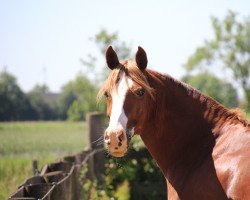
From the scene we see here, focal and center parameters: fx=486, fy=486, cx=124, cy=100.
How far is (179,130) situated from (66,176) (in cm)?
221

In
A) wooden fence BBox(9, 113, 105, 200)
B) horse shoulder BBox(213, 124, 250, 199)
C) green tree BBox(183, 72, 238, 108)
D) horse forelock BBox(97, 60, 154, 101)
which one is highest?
horse forelock BBox(97, 60, 154, 101)

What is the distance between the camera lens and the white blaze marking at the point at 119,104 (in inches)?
154

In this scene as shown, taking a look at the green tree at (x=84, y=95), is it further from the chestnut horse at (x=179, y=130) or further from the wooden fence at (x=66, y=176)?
the chestnut horse at (x=179, y=130)

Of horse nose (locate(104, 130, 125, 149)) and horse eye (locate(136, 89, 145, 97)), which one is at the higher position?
horse eye (locate(136, 89, 145, 97))

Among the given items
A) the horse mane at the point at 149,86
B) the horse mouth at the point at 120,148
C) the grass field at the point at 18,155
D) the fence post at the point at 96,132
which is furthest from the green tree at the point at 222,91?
the horse mouth at the point at 120,148

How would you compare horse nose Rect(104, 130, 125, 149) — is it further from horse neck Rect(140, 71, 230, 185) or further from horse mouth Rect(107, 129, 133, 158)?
horse neck Rect(140, 71, 230, 185)

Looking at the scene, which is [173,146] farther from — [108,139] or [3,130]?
→ [3,130]

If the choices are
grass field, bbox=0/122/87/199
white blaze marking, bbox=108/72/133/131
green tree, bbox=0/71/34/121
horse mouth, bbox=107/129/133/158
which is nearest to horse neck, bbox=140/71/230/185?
white blaze marking, bbox=108/72/133/131

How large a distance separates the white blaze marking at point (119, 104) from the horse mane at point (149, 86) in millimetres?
46

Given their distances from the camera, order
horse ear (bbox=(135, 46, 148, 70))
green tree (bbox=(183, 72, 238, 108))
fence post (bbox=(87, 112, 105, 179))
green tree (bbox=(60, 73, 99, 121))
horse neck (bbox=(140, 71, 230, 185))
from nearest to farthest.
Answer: horse ear (bbox=(135, 46, 148, 70)), horse neck (bbox=(140, 71, 230, 185)), fence post (bbox=(87, 112, 105, 179)), green tree (bbox=(60, 73, 99, 121)), green tree (bbox=(183, 72, 238, 108))

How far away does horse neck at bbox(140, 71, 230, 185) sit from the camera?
14.4ft

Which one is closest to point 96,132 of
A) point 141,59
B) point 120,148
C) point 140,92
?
point 141,59

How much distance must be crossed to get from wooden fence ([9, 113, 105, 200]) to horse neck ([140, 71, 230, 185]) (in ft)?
1.99

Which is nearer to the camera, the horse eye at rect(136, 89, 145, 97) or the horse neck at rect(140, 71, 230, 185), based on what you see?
the horse eye at rect(136, 89, 145, 97)
